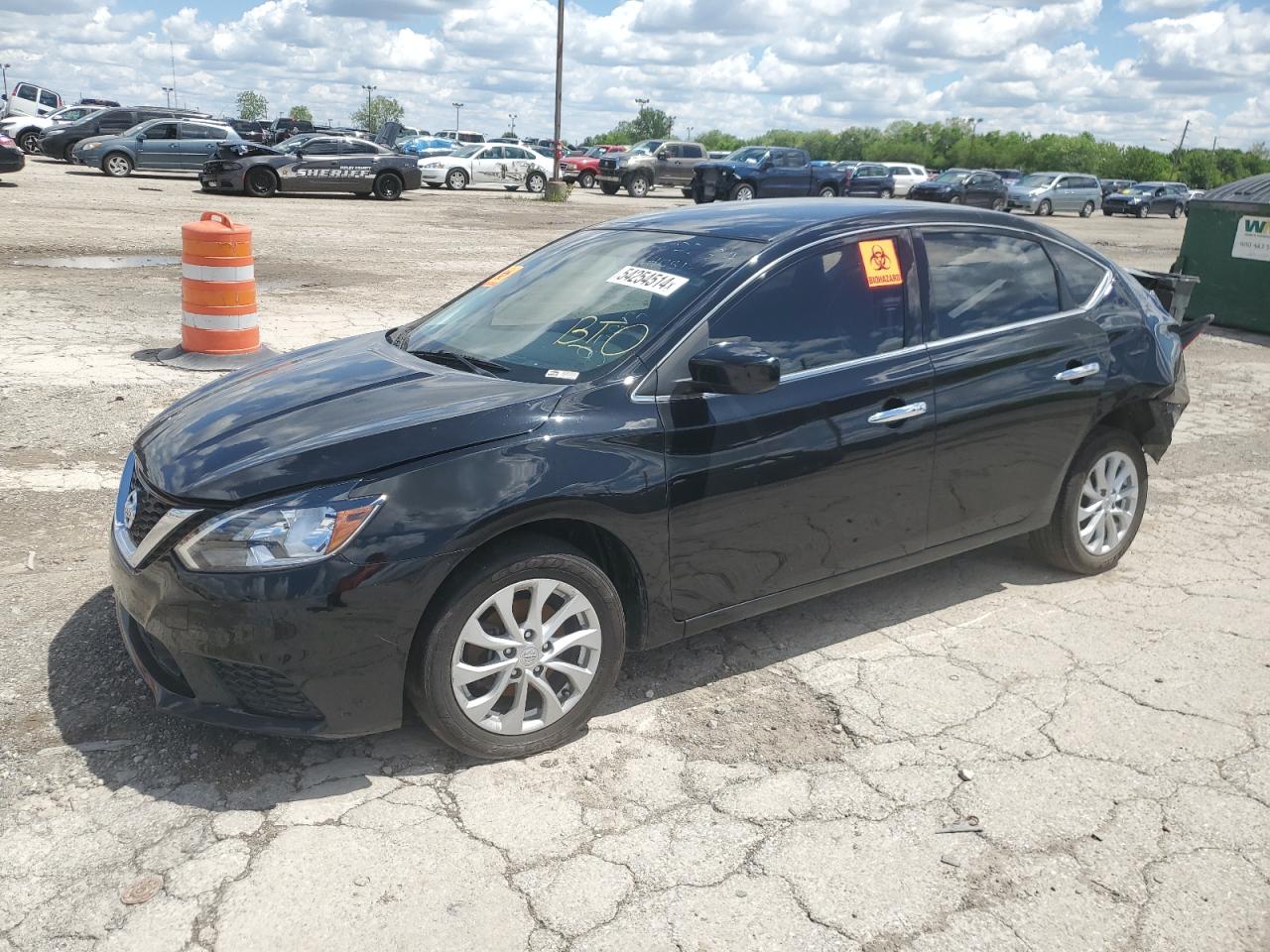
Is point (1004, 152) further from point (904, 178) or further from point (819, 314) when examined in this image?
point (819, 314)

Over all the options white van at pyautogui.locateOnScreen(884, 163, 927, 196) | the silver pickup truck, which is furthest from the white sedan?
white van at pyautogui.locateOnScreen(884, 163, 927, 196)

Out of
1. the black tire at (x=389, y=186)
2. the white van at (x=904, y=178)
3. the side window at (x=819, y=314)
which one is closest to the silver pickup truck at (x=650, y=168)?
the black tire at (x=389, y=186)

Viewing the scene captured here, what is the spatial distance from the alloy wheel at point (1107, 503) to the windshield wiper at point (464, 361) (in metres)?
2.73

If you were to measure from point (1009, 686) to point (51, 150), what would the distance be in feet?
111

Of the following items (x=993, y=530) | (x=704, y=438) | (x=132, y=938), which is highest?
(x=704, y=438)

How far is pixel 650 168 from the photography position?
3522 centimetres

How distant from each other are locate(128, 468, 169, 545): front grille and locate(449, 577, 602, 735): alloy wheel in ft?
3.22

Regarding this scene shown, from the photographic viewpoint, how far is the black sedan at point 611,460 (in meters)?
3.10

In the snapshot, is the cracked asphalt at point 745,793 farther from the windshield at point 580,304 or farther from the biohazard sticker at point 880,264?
the biohazard sticker at point 880,264

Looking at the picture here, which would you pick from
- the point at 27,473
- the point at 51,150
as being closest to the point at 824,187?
the point at 51,150

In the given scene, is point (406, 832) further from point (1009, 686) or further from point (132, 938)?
point (1009, 686)

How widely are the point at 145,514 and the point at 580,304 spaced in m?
1.67

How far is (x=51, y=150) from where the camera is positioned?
102 feet

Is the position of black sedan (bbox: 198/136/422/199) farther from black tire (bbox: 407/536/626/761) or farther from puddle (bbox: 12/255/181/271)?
black tire (bbox: 407/536/626/761)
